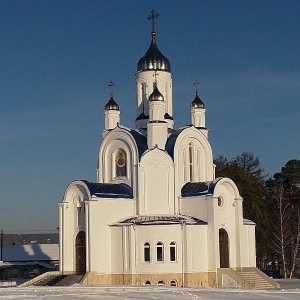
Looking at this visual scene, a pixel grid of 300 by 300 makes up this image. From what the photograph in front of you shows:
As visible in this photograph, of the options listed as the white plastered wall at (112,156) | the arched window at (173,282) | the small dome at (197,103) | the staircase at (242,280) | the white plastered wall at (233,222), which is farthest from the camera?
the small dome at (197,103)

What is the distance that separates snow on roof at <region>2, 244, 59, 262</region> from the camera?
53094mm

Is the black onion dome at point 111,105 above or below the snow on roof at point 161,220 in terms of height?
above

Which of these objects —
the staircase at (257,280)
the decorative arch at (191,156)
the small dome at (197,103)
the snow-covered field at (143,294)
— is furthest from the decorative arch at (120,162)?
the snow-covered field at (143,294)

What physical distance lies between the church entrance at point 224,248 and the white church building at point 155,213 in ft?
0.17

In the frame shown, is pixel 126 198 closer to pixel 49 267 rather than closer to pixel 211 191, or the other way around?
pixel 211 191

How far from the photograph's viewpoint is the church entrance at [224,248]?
3784 centimetres

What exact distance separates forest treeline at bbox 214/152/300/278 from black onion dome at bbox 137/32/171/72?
11.9 meters

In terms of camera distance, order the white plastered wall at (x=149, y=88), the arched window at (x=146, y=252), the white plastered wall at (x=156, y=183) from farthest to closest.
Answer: the white plastered wall at (x=149, y=88) < the white plastered wall at (x=156, y=183) < the arched window at (x=146, y=252)

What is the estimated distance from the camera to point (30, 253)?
54.7 metres

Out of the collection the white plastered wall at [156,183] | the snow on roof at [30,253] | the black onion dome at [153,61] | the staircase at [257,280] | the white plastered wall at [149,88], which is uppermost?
the black onion dome at [153,61]

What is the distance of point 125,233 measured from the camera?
36406 millimetres

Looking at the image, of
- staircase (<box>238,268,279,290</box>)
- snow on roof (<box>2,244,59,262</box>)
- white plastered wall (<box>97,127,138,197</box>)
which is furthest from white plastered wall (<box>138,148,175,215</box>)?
snow on roof (<box>2,244,59,262</box>)

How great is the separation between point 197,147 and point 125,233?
6775mm

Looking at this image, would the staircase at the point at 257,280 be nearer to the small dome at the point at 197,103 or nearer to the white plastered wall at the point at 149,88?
the white plastered wall at the point at 149,88
